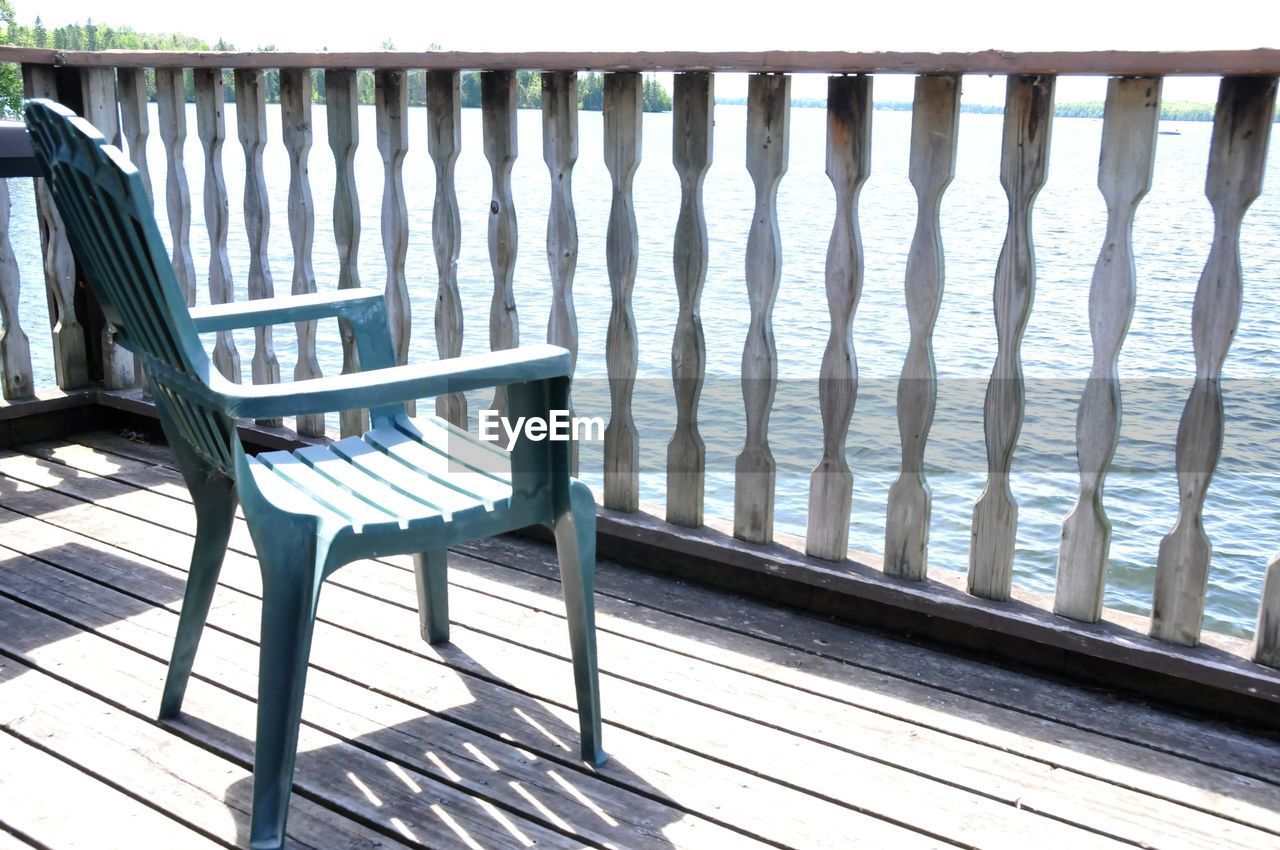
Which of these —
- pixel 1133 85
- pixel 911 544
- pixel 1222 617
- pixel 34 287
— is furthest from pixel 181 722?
pixel 34 287

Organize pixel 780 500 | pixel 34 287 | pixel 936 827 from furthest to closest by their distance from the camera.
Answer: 1. pixel 34 287
2. pixel 780 500
3. pixel 936 827

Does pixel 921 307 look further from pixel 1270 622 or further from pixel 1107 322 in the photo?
pixel 1270 622

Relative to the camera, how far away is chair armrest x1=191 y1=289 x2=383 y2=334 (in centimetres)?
192

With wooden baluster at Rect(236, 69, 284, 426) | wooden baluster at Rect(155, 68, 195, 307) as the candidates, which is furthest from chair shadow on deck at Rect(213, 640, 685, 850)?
wooden baluster at Rect(155, 68, 195, 307)

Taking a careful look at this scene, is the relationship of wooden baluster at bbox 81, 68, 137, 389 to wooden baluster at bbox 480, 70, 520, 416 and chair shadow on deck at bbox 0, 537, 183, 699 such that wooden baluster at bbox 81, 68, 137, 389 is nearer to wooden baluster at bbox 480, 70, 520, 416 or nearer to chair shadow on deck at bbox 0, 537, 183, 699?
chair shadow on deck at bbox 0, 537, 183, 699

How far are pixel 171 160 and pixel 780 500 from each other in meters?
3.85

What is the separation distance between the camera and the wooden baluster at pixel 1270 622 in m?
1.96

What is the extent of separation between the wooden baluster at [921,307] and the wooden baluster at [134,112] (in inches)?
86.8

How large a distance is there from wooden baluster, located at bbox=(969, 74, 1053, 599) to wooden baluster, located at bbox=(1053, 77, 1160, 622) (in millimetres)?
101

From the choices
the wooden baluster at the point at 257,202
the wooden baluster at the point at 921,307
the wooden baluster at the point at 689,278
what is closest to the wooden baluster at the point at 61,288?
the wooden baluster at the point at 257,202

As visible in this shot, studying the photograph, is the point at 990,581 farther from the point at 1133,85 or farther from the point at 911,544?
the point at 1133,85

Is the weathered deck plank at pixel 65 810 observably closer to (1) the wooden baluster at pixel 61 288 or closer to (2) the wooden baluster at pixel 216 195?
(2) the wooden baluster at pixel 216 195

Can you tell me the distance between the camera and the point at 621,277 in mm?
2566

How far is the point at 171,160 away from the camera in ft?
10.8
